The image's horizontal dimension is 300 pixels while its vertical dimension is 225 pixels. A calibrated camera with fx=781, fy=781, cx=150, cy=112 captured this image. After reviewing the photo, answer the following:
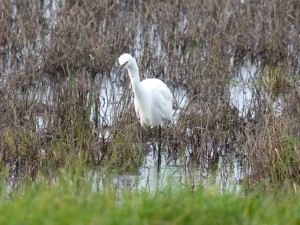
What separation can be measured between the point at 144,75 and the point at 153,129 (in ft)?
4.83

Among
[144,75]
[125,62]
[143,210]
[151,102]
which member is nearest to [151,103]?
[151,102]

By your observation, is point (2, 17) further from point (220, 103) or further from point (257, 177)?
point (257, 177)

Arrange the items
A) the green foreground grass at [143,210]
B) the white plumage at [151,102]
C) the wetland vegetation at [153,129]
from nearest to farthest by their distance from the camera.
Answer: the green foreground grass at [143,210], the wetland vegetation at [153,129], the white plumage at [151,102]

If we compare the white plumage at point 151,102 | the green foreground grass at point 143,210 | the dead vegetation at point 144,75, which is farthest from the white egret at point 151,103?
the green foreground grass at point 143,210

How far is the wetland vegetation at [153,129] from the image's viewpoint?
379 centimetres

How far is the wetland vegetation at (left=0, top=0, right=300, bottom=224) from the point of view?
12.4 ft

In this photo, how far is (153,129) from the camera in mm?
7938

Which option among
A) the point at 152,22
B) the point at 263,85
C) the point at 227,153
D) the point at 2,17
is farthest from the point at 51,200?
the point at 152,22

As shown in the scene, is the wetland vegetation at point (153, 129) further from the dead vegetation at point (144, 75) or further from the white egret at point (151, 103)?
the white egret at point (151, 103)

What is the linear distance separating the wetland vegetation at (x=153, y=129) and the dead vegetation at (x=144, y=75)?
0.02 metres

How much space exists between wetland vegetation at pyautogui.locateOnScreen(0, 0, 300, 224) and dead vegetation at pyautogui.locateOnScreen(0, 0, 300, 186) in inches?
0.7

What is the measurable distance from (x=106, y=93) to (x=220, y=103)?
4.10ft

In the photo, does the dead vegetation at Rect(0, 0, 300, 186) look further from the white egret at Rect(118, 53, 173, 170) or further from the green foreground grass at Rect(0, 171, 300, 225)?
the green foreground grass at Rect(0, 171, 300, 225)

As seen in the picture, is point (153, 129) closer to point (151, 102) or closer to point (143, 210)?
point (151, 102)
